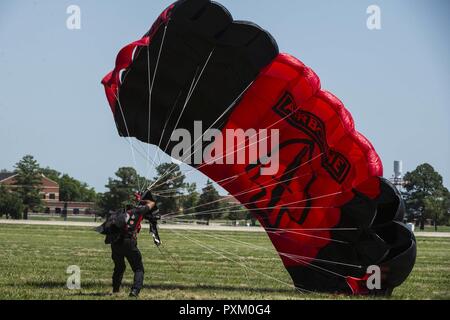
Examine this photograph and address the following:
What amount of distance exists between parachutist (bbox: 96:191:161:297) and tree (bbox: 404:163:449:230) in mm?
62527

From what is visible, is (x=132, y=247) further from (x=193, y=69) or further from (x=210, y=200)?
(x=210, y=200)

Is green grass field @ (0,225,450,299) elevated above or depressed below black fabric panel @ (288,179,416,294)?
below

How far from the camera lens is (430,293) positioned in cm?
1083

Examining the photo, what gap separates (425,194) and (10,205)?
141 feet

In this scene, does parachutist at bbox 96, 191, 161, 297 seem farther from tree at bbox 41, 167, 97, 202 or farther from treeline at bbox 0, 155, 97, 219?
tree at bbox 41, 167, 97, 202

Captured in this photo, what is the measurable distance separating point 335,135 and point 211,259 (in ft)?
26.8

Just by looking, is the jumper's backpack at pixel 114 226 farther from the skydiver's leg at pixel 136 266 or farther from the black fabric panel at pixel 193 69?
the black fabric panel at pixel 193 69

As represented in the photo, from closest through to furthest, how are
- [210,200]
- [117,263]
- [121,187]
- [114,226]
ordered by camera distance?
[114,226]
[117,263]
[210,200]
[121,187]

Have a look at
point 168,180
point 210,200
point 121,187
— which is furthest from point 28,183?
point 168,180

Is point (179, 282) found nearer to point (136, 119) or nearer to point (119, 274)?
point (119, 274)

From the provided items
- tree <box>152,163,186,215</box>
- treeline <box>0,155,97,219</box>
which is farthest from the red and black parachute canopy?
treeline <box>0,155,97,219</box>

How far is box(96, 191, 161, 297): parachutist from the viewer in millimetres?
8789

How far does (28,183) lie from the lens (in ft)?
234
